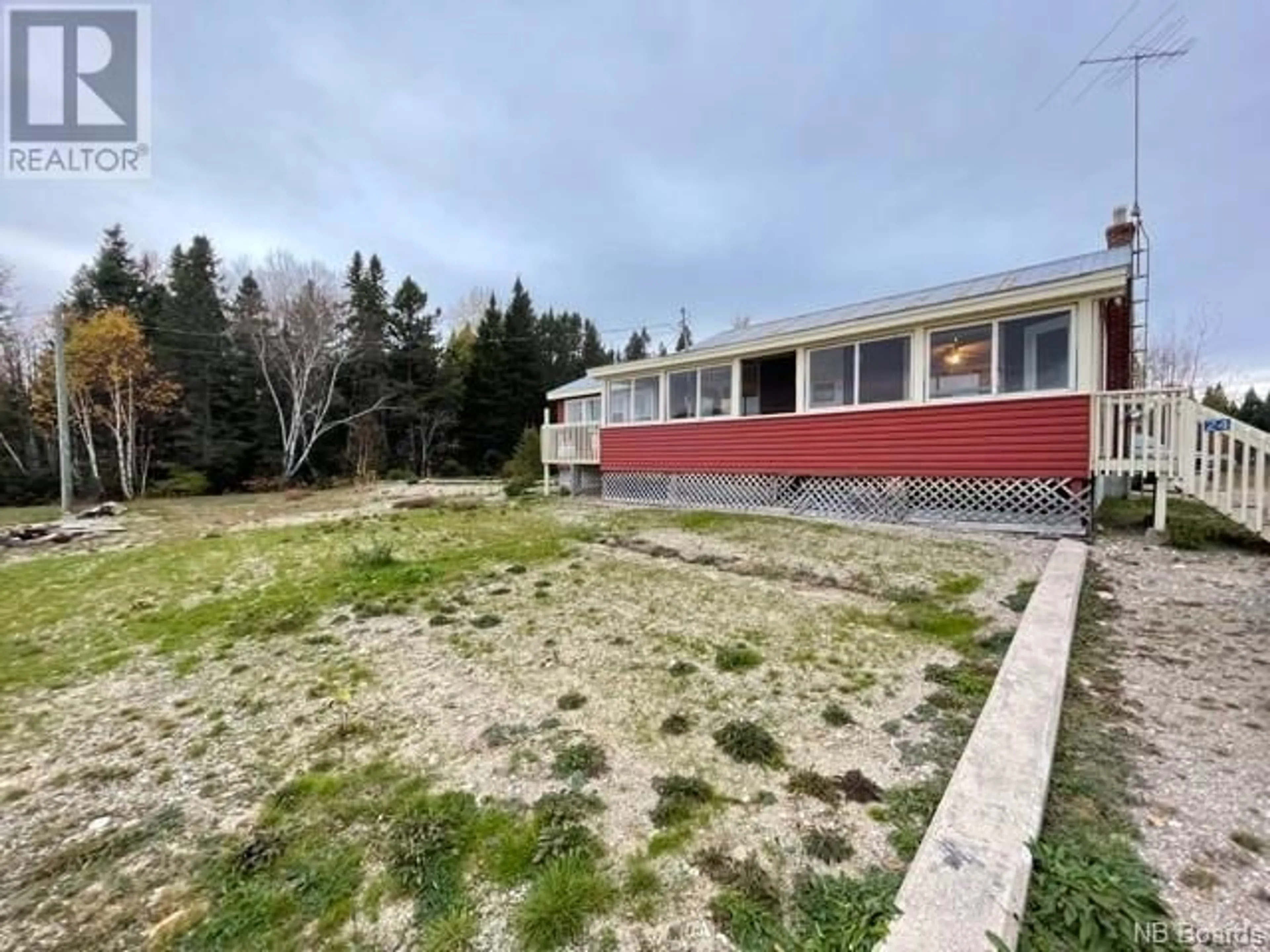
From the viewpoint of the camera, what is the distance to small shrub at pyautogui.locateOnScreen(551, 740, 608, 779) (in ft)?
8.11

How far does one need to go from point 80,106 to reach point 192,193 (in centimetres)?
1061

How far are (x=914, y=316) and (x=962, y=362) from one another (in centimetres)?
100

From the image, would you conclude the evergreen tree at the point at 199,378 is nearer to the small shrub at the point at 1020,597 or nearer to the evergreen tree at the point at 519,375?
the evergreen tree at the point at 519,375

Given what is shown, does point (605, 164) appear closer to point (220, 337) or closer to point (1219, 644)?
point (1219, 644)

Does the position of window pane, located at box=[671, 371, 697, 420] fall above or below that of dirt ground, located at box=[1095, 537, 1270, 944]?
above

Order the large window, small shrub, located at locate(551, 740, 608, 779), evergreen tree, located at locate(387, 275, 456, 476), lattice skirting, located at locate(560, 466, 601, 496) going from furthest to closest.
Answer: evergreen tree, located at locate(387, 275, 456, 476) → the large window → lattice skirting, located at locate(560, 466, 601, 496) → small shrub, located at locate(551, 740, 608, 779)

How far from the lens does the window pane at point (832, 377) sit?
9.77 meters

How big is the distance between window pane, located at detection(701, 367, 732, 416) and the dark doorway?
1.38ft

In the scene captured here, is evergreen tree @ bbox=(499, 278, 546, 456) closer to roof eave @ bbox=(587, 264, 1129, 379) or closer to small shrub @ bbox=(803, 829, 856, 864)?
roof eave @ bbox=(587, 264, 1129, 379)

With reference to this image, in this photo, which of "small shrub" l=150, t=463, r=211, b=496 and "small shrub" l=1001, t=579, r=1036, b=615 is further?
"small shrub" l=150, t=463, r=211, b=496

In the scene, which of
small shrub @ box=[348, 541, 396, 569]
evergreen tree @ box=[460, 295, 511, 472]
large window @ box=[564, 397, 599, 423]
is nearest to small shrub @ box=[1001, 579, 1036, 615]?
small shrub @ box=[348, 541, 396, 569]

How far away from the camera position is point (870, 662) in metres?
3.56

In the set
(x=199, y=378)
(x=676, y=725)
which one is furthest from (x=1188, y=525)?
(x=199, y=378)

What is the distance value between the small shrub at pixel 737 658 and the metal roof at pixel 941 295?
7052 millimetres
